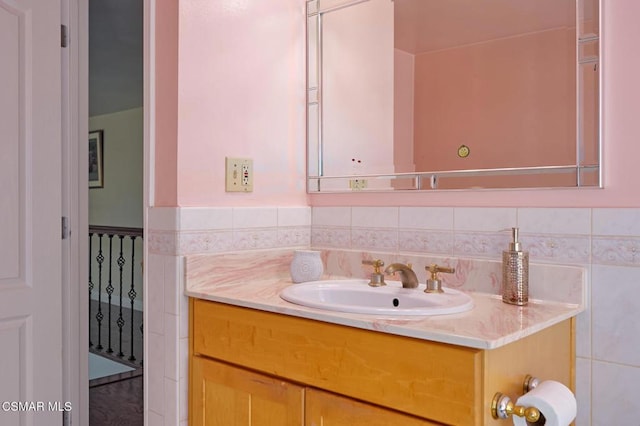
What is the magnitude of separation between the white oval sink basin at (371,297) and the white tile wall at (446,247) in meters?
0.19

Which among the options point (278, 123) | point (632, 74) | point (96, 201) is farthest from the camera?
point (96, 201)

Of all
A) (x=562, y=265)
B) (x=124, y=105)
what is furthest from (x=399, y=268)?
(x=124, y=105)

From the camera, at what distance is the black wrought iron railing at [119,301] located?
4.05 m

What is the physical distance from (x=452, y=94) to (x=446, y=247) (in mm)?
463

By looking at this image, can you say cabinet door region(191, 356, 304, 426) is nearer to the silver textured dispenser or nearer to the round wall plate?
the silver textured dispenser

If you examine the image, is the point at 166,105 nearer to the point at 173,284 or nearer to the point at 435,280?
the point at 173,284

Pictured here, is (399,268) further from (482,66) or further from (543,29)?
(543,29)

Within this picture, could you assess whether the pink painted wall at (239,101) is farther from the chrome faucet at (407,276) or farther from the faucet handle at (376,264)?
the chrome faucet at (407,276)

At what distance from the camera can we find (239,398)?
4.91ft

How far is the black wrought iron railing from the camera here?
405 cm

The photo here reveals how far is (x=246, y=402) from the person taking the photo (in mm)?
1478

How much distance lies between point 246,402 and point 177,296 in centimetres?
38

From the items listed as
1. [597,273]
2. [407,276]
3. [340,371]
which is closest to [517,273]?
[597,273]

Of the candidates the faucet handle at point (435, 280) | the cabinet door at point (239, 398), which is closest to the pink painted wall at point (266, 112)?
the faucet handle at point (435, 280)
